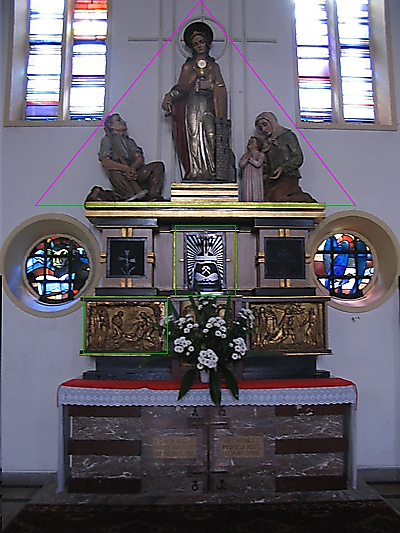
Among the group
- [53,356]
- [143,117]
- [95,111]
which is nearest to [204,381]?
[53,356]

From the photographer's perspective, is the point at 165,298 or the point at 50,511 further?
the point at 165,298

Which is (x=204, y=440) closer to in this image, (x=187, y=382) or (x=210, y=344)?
(x=187, y=382)

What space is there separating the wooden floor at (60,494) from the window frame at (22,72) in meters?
4.33

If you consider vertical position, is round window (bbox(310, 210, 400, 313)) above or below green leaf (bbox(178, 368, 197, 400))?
above

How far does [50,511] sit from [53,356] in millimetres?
2078

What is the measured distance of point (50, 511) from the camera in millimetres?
4355

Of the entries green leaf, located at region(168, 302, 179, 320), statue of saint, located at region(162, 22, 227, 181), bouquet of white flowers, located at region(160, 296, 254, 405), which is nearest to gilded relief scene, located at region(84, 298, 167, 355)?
green leaf, located at region(168, 302, 179, 320)

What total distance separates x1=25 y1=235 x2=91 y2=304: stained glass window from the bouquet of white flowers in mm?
1885

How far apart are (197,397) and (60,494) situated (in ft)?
5.05

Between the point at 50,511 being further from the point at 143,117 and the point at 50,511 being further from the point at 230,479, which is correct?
the point at 143,117

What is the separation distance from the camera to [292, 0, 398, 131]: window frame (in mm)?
6664

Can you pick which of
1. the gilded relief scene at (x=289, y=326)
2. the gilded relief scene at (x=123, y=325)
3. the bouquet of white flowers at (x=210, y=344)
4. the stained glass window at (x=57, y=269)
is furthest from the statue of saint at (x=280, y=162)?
the stained glass window at (x=57, y=269)

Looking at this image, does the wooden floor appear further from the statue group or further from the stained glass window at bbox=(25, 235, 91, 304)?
the statue group

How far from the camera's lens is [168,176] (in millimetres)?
6395
